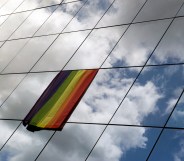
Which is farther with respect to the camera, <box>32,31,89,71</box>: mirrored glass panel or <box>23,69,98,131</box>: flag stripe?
<box>32,31,89,71</box>: mirrored glass panel

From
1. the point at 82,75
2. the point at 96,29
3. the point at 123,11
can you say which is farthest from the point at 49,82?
the point at 123,11

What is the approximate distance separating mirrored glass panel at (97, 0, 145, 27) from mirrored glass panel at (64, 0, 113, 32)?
425 mm

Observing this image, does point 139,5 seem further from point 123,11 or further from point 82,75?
point 82,75

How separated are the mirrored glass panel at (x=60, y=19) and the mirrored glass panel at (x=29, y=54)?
19.6 inches

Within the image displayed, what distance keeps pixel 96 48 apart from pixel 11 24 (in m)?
7.53

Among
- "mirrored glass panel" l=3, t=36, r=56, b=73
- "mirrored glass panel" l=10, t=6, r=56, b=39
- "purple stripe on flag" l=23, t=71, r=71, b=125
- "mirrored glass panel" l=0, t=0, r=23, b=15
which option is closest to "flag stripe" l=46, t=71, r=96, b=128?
"purple stripe on flag" l=23, t=71, r=71, b=125

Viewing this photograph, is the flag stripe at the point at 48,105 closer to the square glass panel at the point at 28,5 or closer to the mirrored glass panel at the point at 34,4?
the mirrored glass panel at the point at 34,4

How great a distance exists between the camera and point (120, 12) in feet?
60.4

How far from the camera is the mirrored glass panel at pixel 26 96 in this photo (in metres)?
17.6

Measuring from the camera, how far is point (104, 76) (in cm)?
1627

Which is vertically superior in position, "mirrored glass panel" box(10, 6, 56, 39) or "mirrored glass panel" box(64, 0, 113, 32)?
"mirrored glass panel" box(10, 6, 56, 39)

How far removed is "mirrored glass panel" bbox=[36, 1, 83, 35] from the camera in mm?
20578

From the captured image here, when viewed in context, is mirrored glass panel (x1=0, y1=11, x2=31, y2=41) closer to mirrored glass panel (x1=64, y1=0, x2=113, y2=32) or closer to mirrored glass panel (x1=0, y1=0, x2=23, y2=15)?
mirrored glass panel (x1=0, y1=0, x2=23, y2=15)

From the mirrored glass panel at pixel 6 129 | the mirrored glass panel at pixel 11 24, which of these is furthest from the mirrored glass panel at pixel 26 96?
the mirrored glass panel at pixel 11 24
